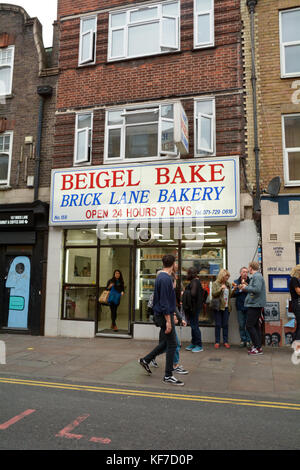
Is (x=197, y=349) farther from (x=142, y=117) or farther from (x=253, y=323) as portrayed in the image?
(x=142, y=117)

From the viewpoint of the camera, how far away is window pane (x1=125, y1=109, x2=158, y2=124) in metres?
10.9

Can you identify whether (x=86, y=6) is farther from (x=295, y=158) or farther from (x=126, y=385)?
(x=126, y=385)

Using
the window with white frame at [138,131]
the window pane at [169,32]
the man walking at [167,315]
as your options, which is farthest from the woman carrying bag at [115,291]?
the window pane at [169,32]

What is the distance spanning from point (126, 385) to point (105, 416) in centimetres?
149

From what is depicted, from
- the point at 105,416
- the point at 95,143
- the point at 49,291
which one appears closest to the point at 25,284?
the point at 49,291

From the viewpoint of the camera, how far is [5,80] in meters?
12.7

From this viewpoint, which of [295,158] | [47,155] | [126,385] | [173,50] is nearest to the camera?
[126,385]

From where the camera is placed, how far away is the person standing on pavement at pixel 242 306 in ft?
29.2

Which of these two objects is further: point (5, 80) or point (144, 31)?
point (5, 80)

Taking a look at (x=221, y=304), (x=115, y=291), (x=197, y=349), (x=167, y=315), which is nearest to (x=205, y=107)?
(x=221, y=304)

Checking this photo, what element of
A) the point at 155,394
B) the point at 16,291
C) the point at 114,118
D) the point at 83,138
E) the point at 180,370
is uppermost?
the point at 114,118

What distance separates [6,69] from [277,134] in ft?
30.6

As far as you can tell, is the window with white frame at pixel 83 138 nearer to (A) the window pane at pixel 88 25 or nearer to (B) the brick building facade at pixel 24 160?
(B) the brick building facade at pixel 24 160

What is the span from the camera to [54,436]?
3.88 meters
